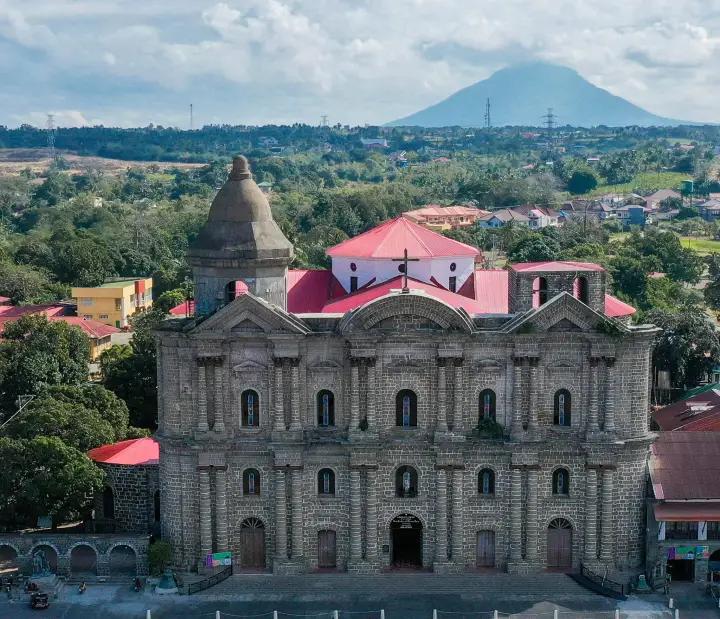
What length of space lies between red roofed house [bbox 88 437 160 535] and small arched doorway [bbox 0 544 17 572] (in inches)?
135

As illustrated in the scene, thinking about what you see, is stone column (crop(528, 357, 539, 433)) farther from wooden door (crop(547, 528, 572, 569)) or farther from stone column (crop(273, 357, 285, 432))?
stone column (crop(273, 357, 285, 432))

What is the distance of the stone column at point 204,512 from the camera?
41156 mm

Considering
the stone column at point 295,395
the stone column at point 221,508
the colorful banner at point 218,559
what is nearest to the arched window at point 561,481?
the stone column at point 295,395

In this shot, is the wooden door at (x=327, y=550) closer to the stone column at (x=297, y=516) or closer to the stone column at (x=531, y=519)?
the stone column at (x=297, y=516)

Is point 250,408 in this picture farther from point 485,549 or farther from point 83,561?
point 485,549

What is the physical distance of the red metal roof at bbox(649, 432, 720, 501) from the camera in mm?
40500

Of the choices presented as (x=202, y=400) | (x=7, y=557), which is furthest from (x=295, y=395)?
(x=7, y=557)

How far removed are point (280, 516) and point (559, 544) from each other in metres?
10.6

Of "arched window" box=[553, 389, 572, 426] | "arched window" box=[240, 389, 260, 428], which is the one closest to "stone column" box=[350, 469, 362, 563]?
"arched window" box=[240, 389, 260, 428]

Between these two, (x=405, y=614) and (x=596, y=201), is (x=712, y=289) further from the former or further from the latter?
(x=596, y=201)

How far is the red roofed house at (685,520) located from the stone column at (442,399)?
8.09 m

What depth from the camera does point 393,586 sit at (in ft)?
132

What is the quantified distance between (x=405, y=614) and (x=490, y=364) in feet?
31.1

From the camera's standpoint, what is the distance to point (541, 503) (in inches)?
1628
